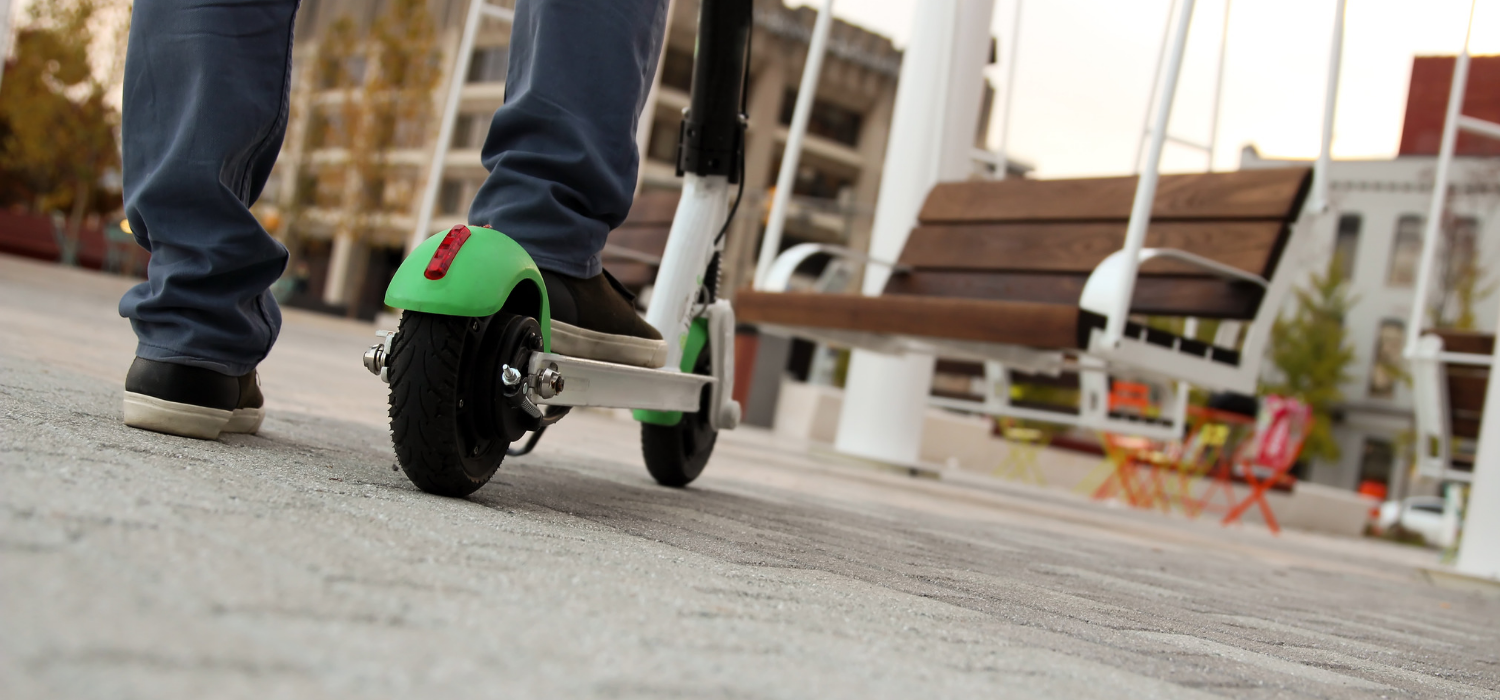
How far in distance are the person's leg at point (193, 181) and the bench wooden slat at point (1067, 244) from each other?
301cm

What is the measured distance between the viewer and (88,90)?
80.3 feet

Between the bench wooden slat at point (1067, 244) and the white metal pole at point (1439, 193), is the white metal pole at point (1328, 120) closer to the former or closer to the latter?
the bench wooden slat at point (1067, 244)

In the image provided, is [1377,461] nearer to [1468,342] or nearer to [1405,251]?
[1405,251]

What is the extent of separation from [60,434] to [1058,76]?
24.4 feet

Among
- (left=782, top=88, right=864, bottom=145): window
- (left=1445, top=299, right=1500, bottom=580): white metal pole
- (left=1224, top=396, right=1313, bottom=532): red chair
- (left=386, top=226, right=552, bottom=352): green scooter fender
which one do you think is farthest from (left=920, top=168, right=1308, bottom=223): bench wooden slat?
(left=782, top=88, right=864, bottom=145): window

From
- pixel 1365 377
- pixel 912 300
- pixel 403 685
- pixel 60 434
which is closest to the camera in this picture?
pixel 403 685

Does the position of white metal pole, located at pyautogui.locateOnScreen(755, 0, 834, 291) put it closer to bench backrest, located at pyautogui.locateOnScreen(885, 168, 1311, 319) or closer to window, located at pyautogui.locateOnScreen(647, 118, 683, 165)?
bench backrest, located at pyautogui.locateOnScreen(885, 168, 1311, 319)

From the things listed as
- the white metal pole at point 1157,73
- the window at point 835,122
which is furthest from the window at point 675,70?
the white metal pole at point 1157,73

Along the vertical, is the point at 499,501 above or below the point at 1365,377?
below

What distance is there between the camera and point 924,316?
3.48 metres

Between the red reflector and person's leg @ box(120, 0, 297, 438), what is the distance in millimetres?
378

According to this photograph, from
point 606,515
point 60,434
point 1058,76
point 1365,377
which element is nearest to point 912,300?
point 606,515

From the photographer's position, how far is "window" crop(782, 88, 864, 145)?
40.1 m

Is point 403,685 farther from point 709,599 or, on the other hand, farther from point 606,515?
point 606,515
